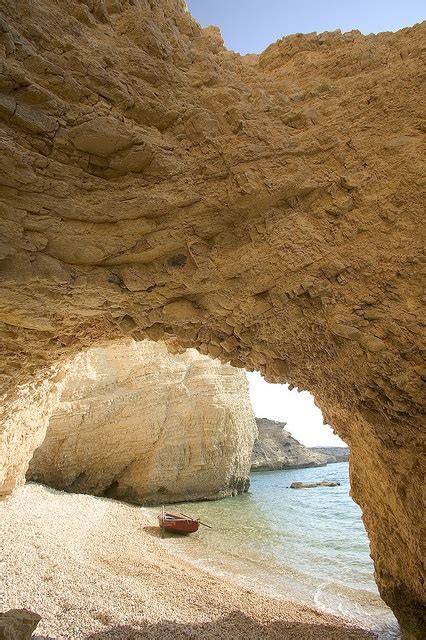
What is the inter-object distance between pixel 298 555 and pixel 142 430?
1214cm

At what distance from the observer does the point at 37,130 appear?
4160 mm

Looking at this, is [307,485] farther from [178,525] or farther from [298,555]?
[298,555]

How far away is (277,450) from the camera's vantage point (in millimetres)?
57812

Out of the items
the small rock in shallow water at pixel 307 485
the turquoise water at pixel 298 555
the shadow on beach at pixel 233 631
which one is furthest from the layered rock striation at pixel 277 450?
the shadow on beach at pixel 233 631

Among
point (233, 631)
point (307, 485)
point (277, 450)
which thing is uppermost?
point (233, 631)

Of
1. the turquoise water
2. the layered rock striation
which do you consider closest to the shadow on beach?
the turquoise water

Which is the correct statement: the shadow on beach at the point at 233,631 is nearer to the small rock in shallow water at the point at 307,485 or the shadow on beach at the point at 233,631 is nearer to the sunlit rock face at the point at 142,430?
the sunlit rock face at the point at 142,430

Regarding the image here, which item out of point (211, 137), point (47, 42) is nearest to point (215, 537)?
point (211, 137)

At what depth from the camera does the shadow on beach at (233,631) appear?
215 inches

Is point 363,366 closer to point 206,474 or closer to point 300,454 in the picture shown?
point 206,474

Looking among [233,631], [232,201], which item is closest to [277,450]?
[233,631]

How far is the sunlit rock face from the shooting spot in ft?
67.1

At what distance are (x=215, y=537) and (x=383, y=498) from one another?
32.9ft

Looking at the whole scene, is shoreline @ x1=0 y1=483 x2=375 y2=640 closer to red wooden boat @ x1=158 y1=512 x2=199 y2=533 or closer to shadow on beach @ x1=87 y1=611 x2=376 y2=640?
shadow on beach @ x1=87 y1=611 x2=376 y2=640
